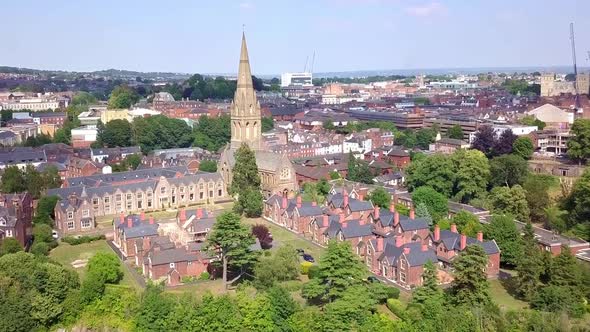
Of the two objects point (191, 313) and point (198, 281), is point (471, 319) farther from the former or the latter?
point (198, 281)

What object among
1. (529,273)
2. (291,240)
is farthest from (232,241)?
(529,273)

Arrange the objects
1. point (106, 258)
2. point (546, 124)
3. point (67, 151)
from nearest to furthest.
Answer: point (106, 258), point (67, 151), point (546, 124)

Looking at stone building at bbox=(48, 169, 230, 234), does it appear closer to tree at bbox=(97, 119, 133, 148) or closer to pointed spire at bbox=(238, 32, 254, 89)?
pointed spire at bbox=(238, 32, 254, 89)

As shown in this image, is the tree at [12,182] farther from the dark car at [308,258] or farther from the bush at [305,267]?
the bush at [305,267]

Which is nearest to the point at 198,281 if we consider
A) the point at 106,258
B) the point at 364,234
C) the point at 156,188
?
the point at 106,258

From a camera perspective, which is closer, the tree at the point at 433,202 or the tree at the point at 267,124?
the tree at the point at 433,202

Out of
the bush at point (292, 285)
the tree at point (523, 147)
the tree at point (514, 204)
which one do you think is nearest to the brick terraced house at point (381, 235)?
the bush at point (292, 285)

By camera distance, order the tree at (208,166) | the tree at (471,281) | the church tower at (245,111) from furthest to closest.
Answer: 1. the tree at (208,166)
2. the church tower at (245,111)
3. the tree at (471,281)
